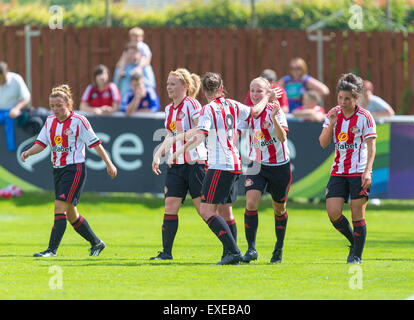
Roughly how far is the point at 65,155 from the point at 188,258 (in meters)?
1.79

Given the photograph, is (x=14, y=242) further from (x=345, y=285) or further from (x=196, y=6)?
(x=196, y=6)

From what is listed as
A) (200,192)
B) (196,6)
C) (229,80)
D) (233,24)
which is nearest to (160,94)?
(229,80)

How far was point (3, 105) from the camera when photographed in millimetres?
16375

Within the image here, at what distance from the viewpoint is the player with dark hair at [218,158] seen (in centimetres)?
930

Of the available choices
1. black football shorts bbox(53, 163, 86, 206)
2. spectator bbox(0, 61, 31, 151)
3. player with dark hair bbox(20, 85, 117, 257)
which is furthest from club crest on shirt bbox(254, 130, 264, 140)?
spectator bbox(0, 61, 31, 151)

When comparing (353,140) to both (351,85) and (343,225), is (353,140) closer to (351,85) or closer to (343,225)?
(351,85)

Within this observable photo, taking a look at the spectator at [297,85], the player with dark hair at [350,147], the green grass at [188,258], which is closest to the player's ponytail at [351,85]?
the player with dark hair at [350,147]

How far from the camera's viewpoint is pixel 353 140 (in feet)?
31.4

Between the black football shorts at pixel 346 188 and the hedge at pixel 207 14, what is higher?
the hedge at pixel 207 14

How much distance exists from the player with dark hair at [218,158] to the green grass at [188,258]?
0.36 meters

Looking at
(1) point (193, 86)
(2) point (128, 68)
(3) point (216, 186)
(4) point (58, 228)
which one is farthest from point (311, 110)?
(3) point (216, 186)

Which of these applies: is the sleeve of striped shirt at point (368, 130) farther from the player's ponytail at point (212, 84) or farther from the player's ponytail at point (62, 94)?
the player's ponytail at point (62, 94)

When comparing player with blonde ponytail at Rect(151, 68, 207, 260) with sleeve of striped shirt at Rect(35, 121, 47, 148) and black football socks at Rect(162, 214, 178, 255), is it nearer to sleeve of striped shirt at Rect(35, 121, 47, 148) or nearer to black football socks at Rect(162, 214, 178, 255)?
black football socks at Rect(162, 214, 178, 255)

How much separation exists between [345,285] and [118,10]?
29064 mm
